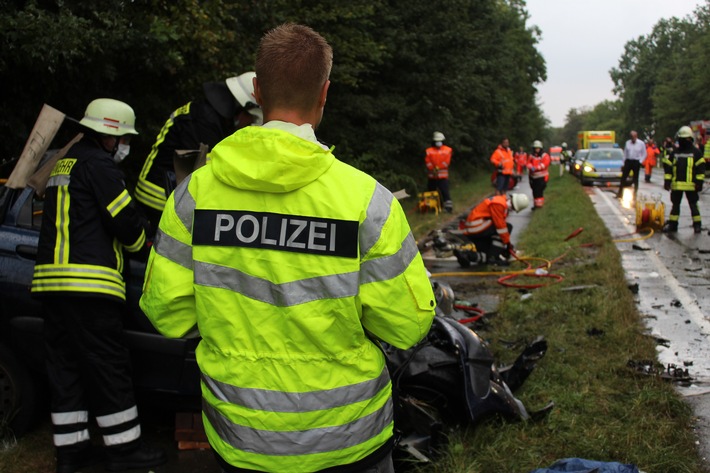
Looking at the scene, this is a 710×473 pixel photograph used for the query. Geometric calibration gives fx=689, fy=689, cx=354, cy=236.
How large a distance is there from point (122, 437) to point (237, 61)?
6.75 metres

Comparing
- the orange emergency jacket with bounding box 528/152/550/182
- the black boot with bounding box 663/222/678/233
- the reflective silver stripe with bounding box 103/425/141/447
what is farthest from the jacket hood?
the orange emergency jacket with bounding box 528/152/550/182

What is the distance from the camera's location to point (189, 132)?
4.20 m

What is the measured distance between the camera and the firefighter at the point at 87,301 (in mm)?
3465

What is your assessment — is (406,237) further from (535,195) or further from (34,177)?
(535,195)

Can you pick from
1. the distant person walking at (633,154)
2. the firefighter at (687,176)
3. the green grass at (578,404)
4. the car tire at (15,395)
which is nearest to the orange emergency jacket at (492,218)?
the green grass at (578,404)

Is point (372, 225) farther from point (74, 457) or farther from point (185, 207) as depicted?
point (74, 457)

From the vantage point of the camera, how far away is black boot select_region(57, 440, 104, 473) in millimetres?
3561

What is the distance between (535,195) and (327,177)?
1752 cm

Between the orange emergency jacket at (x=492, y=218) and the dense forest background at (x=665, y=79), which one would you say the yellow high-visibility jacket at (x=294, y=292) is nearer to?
the orange emergency jacket at (x=492, y=218)

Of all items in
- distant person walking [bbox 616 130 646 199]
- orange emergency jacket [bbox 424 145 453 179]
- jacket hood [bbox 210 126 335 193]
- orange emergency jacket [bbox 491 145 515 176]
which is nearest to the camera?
jacket hood [bbox 210 126 335 193]

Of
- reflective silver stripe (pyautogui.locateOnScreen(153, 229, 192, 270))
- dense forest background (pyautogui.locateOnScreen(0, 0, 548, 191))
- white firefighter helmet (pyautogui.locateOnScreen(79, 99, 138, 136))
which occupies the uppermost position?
dense forest background (pyautogui.locateOnScreen(0, 0, 548, 191))

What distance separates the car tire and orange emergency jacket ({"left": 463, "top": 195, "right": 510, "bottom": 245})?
660 centimetres

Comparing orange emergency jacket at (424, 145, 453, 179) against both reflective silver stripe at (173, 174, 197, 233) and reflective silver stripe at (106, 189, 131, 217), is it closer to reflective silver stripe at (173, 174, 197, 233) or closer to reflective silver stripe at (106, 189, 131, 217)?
reflective silver stripe at (106, 189, 131, 217)

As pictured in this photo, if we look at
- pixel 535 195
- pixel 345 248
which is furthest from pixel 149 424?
pixel 535 195
